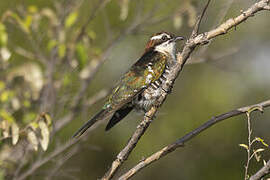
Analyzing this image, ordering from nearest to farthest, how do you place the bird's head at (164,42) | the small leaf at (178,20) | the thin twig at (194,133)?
the thin twig at (194,133)
the small leaf at (178,20)
the bird's head at (164,42)

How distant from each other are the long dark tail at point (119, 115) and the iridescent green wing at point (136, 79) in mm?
153

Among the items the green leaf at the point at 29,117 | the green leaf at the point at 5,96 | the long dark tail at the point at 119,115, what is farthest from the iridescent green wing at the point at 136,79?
the green leaf at the point at 5,96

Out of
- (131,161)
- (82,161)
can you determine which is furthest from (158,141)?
(82,161)

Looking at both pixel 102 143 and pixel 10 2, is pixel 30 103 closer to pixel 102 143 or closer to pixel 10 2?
pixel 10 2

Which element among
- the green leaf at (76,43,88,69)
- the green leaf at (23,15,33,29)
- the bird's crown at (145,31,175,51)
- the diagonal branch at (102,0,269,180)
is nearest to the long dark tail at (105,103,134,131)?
the green leaf at (76,43,88,69)

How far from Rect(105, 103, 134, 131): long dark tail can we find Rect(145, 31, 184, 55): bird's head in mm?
915

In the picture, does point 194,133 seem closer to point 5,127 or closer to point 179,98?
point 5,127

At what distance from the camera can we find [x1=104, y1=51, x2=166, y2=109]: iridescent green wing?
5109mm

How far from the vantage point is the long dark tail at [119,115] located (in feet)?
16.4

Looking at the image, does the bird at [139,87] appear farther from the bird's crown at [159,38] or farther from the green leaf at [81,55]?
the green leaf at [81,55]

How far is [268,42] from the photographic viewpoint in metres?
8.63

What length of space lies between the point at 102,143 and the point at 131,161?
1.88ft

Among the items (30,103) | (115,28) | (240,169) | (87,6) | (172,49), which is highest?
(87,6)

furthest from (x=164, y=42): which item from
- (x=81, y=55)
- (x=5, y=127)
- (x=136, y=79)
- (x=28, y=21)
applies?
(x=5, y=127)
